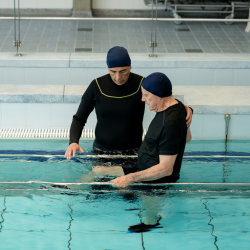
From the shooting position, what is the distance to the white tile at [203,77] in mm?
5674

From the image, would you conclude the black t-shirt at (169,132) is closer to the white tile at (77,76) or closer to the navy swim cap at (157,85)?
the navy swim cap at (157,85)

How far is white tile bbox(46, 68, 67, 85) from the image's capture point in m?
5.64

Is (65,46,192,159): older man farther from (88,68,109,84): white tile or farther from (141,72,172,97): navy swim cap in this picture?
(88,68,109,84): white tile

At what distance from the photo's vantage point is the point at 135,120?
287 centimetres

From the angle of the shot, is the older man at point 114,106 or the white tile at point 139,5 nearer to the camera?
the older man at point 114,106

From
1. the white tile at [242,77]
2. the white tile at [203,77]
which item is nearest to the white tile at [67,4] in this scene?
the white tile at [203,77]

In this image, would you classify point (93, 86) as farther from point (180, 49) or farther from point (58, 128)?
point (180, 49)

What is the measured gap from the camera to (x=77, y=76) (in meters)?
5.64

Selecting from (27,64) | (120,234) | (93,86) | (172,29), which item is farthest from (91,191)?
(172,29)

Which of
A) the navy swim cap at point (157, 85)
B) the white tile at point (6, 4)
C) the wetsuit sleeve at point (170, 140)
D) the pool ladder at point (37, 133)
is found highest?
the white tile at point (6, 4)

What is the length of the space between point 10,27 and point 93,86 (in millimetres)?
6551

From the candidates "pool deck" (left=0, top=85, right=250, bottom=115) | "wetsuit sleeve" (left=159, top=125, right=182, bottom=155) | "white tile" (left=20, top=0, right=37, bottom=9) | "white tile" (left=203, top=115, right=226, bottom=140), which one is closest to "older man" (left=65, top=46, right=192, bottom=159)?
"wetsuit sleeve" (left=159, top=125, right=182, bottom=155)

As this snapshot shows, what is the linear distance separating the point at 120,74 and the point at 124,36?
5.60 m

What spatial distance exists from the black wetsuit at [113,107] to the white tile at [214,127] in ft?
4.58
